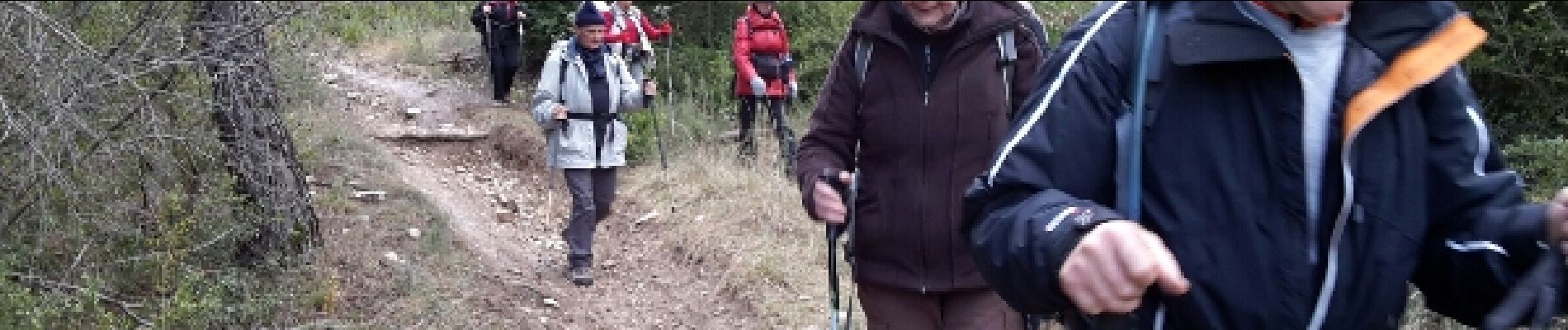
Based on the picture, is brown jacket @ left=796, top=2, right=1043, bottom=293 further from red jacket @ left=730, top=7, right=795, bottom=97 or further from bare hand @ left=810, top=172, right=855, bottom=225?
red jacket @ left=730, top=7, right=795, bottom=97

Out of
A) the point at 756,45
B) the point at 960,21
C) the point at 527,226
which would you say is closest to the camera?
the point at 960,21

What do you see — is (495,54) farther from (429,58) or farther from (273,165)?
(273,165)

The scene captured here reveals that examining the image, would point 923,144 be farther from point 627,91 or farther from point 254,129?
point 627,91

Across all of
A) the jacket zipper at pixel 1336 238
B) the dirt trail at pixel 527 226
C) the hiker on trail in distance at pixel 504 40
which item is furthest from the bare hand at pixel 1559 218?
the hiker on trail in distance at pixel 504 40

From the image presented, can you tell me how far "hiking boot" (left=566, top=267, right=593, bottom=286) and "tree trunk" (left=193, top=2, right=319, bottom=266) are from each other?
162 centimetres

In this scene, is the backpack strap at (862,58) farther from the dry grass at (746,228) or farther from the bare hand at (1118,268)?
the dry grass at (746,228)

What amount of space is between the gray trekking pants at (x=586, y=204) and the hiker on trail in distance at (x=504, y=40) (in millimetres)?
5492

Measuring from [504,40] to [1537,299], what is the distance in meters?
11.9

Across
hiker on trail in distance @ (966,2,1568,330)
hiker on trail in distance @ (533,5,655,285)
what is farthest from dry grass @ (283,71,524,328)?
hiker on trail in distance @ (966,2,1568,330)

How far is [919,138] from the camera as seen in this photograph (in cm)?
372

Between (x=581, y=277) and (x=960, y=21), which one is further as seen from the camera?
(x=581, y=277)

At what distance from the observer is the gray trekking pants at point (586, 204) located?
7672 mm

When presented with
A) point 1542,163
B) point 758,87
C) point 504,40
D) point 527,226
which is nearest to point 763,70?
point 758,87

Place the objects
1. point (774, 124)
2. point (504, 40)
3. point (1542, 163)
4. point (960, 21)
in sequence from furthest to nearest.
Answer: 1. point (504, 40)
2. point (774, 124)
3. point (1542, 163)
4. point (960, 21)
